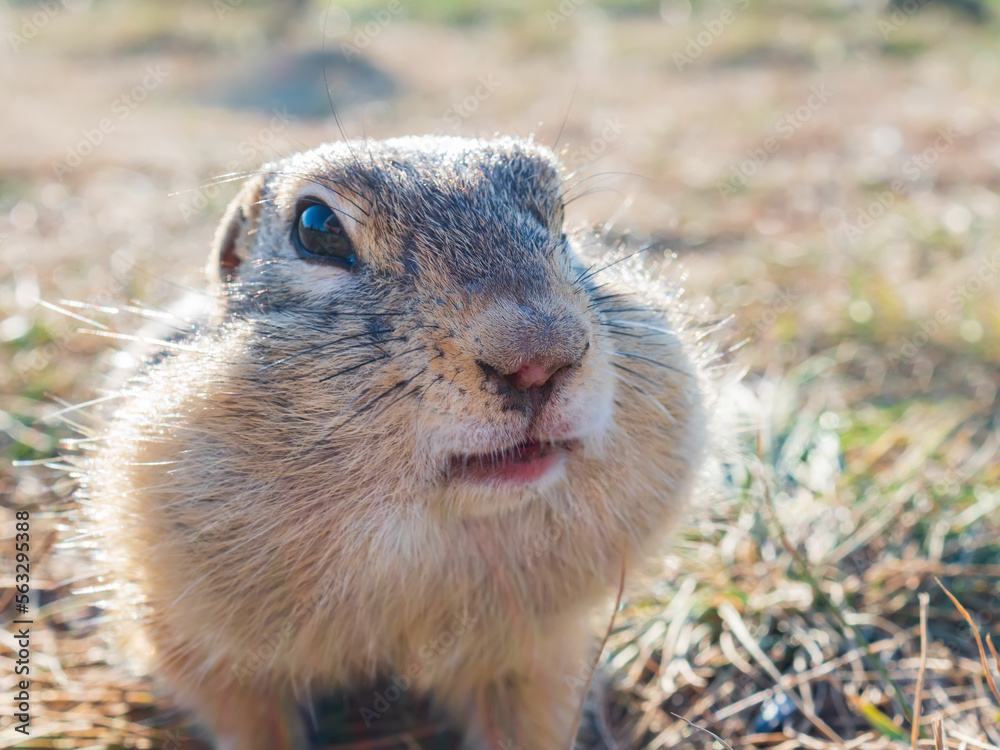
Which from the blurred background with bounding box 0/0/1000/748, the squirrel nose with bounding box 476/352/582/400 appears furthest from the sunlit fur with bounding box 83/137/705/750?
the blurred background with bounding box 0/0/1000/748

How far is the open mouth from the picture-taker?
2.28m

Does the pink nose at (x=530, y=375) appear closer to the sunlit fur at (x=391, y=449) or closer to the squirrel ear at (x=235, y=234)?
the sunlit fur at (x=391, y=449)

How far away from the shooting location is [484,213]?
8.58 feet

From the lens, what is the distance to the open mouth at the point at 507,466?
228 centimetres

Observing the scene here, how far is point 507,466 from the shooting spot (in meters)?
2.29

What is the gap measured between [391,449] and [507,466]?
0.32 m

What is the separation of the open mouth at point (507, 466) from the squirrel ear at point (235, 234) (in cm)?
142

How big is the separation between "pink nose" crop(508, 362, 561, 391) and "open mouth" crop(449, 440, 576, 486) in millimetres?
219

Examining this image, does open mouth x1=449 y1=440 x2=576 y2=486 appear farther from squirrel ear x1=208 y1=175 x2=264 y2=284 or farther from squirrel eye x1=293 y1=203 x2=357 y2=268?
squirrel ear x1=208 y1=175 x2=264 y2=284

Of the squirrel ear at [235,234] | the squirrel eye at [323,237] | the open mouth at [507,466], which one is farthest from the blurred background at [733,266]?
the open mouth at [507,466]

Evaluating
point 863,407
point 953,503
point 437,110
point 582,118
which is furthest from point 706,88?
point 953,503

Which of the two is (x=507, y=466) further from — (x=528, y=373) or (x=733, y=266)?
(x=733, y=266)

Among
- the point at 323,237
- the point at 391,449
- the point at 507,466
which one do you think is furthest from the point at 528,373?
the point at 323,237

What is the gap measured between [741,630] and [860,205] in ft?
18.5
